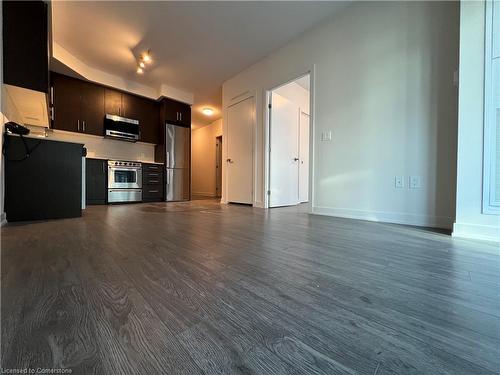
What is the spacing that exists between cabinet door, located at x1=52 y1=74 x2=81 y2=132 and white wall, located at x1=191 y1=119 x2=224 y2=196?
148 inches

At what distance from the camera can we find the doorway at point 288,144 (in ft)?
12.8

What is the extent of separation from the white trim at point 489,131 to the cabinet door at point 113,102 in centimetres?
539

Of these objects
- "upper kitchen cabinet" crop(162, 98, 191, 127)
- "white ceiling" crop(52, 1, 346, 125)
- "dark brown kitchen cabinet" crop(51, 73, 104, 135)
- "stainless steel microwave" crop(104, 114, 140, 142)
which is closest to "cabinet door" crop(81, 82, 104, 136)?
"dark brown kitchen cabinet" crop(51, 73, 104, 135)

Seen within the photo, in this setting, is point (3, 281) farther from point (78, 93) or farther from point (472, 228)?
point (78, 93)

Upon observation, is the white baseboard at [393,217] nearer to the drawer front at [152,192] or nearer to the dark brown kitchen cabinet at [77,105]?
the drawer front at [152,192]

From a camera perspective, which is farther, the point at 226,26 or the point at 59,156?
the point at 226,26

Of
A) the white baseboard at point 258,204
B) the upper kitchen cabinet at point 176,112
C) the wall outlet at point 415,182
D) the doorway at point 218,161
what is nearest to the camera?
the wall outlet at point 415,182

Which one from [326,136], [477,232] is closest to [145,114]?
[326,136]

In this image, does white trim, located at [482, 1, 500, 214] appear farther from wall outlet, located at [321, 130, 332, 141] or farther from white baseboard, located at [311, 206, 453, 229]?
wall outlet, located at [321, 130, 332, 141]

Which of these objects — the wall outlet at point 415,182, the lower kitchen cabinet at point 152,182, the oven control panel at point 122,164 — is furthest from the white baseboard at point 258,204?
the oven control panel at point 122,164

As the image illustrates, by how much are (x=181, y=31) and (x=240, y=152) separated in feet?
6.91

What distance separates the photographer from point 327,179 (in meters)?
2.91

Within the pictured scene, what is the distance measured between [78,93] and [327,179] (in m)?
4.70

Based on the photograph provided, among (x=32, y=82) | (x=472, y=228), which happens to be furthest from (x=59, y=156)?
(x=472, y=228)
